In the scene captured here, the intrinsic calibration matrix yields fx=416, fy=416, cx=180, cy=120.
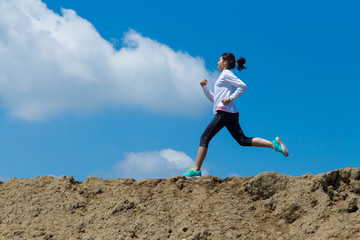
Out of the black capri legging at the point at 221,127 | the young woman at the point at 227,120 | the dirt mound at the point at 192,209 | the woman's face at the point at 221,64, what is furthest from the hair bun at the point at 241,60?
the dirt mound at the point at 192,209

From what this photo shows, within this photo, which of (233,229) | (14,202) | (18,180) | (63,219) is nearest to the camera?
(233,229)

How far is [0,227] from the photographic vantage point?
264 inches

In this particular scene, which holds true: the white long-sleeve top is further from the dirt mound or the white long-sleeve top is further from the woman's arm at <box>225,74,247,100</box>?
the dirt mound

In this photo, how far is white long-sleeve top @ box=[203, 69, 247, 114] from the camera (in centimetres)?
752

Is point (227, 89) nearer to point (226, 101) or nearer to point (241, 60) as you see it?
point (226, 101)

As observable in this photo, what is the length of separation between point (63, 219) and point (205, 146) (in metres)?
2.71

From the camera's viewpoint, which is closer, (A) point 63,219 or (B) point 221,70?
(A) point 63,219

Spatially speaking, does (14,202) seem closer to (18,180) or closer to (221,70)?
(18,180)

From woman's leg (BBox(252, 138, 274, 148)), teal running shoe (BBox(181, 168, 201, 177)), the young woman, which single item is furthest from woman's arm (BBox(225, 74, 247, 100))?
teal running shoe (BBox(181, 168, 201, 177))

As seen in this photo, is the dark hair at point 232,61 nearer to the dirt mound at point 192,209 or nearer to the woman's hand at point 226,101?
the woman's hand at point 226,101

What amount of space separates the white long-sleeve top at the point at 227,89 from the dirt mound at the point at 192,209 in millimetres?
1305

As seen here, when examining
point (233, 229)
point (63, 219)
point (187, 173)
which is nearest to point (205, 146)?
point (187, 173)

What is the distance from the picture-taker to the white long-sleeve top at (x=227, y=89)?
7.52 metres

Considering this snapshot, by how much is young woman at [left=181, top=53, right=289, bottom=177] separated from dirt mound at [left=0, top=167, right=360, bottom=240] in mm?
588
